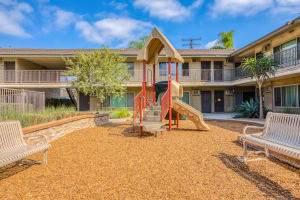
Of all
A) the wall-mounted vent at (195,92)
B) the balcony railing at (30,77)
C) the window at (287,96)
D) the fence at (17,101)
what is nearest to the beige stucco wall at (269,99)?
the window at (287,96)

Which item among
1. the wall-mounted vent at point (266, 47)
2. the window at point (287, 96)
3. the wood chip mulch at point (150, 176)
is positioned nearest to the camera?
the wood chip mulch at point (150, 176)

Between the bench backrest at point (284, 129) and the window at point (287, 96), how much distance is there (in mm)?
9858

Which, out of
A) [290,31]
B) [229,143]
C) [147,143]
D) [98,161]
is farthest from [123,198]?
[290,31]

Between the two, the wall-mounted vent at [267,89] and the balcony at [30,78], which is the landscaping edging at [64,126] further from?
the wall-mounted vent at [267,89]

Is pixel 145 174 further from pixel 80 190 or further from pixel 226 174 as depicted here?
pixel 226 174

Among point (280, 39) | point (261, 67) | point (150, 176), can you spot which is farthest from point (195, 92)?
point (150, 176)

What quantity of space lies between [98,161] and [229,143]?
4.05 meters

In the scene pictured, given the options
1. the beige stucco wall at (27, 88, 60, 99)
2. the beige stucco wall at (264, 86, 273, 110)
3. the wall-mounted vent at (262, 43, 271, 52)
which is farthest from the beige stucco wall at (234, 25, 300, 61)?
the beige stucco wall at (27, 88, 60, 99)

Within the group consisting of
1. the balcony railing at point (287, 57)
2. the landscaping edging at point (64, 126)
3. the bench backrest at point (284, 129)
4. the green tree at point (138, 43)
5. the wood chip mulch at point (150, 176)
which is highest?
the green tree at point (138, 43)

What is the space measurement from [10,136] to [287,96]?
15138mm

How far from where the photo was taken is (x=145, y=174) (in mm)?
3361

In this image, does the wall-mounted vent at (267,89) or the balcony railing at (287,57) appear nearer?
the balcony railing at (287,57)

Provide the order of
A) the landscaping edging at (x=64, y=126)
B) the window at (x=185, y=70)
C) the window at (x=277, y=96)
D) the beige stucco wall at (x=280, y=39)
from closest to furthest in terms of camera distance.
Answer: the landscaping edging at (x=64, y=126) → the beige stucco wall at (x=280, y=39) → the window at (x=277, y=96) → the window at (x=185, y=70)

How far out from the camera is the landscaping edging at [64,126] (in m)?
5.39
